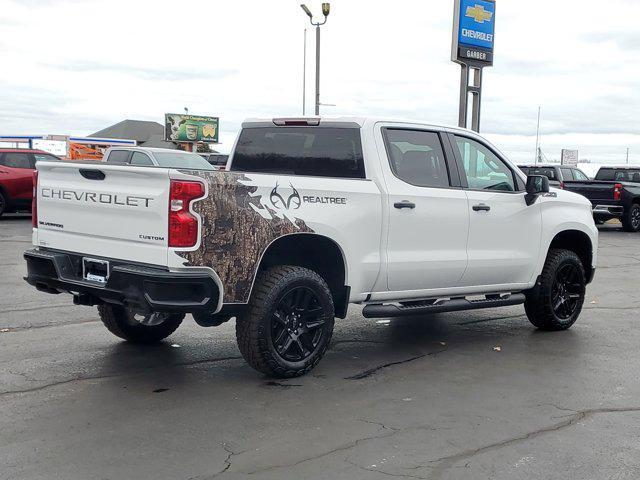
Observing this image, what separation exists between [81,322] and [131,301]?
3.00 m

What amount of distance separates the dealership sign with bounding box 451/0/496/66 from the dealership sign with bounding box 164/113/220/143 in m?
56.5

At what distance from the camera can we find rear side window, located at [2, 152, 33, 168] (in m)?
21.9

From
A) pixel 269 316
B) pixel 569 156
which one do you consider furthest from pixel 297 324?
pixel 569 156

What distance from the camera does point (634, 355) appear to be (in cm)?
730

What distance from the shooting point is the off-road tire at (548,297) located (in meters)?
8.19

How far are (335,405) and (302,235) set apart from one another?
1302mm

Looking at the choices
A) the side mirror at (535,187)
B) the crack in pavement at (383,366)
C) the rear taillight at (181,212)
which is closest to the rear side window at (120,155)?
the side mirror at (535,187)

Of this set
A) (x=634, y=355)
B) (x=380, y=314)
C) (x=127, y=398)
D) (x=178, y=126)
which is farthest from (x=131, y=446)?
(x=178, y=126)

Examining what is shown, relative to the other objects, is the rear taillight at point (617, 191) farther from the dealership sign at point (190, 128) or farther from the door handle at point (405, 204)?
the dealership sign at point (190, 128)

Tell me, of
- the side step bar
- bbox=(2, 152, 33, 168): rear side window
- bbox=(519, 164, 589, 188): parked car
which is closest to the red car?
bbox=(2, 152, 33, 168): rear side window

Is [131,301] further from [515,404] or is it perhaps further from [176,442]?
[515,404]

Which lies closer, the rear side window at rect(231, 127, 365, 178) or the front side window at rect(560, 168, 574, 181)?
the rear side window at rect(231, 127, 365, 178)

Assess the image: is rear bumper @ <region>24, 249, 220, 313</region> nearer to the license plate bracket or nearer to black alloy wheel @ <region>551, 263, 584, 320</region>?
the license plate bracket

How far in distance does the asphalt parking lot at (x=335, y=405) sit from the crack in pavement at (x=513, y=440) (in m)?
0.02
